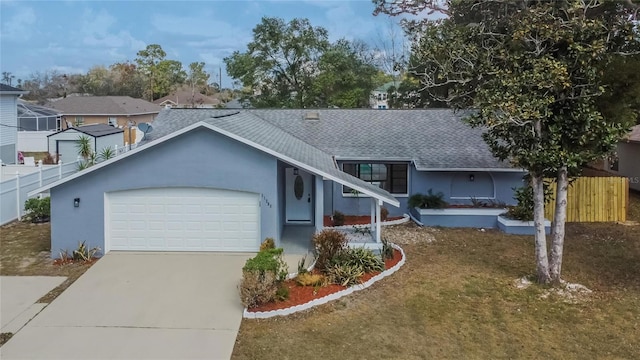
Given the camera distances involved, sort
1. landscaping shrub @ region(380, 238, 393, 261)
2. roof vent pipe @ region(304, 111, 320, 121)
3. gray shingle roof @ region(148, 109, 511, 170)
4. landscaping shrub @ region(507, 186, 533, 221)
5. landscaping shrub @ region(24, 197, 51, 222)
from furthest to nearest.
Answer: roof vent pipe @ region(304, 111, 320, 121)
gray shingle roof @ region(148, 109, 511, 170)
landscaping shrub @ region(24, 197, 51, 222)
landscaping shrub @ region(507, 186, 533, 221)
landscaping shrub @ region(380, 238, 393, 261)

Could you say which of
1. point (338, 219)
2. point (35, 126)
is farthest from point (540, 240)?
point (35, 126)

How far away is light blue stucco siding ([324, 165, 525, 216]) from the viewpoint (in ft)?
69.4

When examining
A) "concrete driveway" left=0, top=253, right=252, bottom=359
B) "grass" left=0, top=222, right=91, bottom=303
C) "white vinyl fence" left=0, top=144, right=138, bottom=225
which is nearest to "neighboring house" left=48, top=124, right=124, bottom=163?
"white vinyl fence" left=0, top=144, right=138, bottom=225

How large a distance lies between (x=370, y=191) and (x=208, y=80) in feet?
301

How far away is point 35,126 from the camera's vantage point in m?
46.5

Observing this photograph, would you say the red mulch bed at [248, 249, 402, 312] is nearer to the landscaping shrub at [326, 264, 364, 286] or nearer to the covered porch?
the landscaping shrub at [326, 264, 364, 286]

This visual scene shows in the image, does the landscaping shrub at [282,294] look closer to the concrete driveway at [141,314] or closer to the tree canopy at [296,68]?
the concrete driveway at [141,314]

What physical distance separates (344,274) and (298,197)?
6987 mm

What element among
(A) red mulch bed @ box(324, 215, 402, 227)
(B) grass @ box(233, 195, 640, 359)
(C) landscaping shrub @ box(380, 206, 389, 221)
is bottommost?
(B) grass @ box(233, 195, 640, 359)

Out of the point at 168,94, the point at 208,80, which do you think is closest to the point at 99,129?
the point at 168,94

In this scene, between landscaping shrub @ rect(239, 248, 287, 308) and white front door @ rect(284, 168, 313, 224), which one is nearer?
landscaping shrub @ rect(239, 248, 287, 308)

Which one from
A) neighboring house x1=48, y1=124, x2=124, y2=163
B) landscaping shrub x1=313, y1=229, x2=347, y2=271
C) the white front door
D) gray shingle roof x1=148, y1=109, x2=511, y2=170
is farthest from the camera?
neighboring house x1=48, y1=124, x2=124, y2=163

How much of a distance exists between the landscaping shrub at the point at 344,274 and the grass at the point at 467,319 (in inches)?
17.5

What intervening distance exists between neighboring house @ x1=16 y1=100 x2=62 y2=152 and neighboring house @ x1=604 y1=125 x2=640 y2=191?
131 ft
